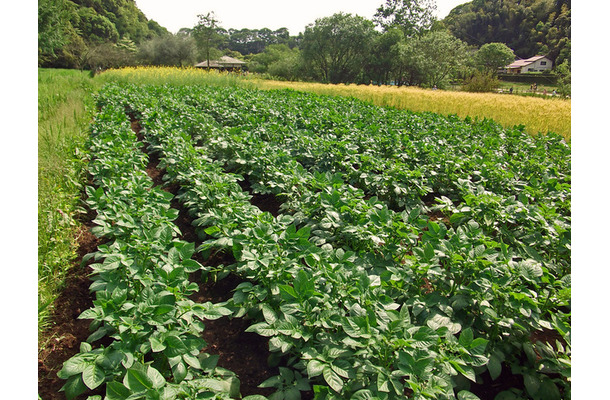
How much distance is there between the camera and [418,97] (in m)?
13.6

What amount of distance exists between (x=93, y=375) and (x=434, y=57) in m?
39.7

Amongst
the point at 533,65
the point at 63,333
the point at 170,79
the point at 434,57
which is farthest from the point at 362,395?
the point at 533,65

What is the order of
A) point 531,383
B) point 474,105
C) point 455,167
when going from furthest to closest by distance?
point 474,105, point 455,167, point 531,383

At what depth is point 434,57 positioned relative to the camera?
34.9 meters

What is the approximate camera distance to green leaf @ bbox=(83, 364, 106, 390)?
4.80ft

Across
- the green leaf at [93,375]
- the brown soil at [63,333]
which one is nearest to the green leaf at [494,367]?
the green leaf at [93,375]

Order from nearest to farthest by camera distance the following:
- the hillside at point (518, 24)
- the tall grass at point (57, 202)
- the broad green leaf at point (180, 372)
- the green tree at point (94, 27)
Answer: the broad green leaf at point (180, 372), the tall grass at point (57, 202), the green tree at point (94, 27), the hillside at point (518, 24)

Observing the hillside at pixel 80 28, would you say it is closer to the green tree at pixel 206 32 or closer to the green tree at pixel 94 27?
the green tree at pixel 94 27

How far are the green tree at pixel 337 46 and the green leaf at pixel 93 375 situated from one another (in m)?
40.7

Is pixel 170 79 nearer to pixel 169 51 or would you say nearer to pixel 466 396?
pixel 466 396

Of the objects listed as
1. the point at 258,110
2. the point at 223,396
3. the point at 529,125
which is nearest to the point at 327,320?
the point at 223,396

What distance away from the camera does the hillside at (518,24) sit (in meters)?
49.9

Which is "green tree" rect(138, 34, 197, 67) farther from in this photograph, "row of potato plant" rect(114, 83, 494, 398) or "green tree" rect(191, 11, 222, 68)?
"row of potato plant" rect(114, 83, 494, 398)

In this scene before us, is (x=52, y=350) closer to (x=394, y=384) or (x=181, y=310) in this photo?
(x=181, y=310)
